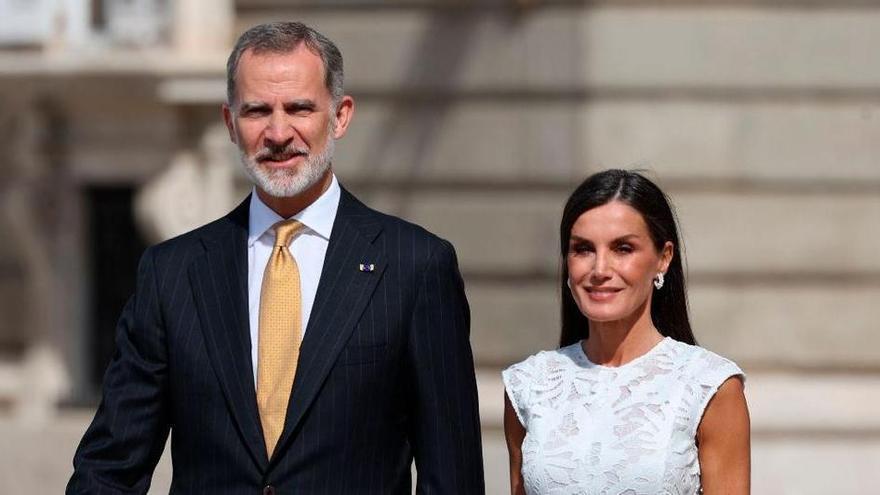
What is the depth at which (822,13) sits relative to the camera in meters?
9.91

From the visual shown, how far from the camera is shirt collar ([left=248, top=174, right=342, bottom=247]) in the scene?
456 cm

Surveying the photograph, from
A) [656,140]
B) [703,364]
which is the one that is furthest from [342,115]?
[656,140]

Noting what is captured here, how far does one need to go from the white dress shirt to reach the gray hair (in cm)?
25

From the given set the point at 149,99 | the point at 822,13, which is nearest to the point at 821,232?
the point at 822,13

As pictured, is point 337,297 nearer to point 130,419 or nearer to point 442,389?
point 442,389

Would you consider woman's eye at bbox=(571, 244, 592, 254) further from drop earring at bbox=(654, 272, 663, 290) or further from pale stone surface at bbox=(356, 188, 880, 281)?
pale stone surface at bbox=(356, 188, 880, 281)

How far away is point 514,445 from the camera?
4770mm

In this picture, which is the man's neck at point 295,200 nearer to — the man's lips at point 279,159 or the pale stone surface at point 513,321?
the man's lips at point 279,159

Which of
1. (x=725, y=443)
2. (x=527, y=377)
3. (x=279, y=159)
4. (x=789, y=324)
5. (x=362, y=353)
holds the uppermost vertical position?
(x=279, y=159)

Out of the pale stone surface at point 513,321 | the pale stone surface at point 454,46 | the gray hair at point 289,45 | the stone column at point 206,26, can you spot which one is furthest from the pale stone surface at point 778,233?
the gray hair at point 289,45

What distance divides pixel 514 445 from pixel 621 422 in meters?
0.33

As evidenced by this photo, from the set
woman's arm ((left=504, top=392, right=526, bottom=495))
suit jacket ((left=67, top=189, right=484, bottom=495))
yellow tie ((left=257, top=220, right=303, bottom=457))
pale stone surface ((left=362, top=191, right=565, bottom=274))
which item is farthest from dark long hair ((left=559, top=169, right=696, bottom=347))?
pale stone surface ((left=362, top=191, right=565, bottom=274))

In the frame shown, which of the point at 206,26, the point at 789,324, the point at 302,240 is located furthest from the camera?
the point at 206,26

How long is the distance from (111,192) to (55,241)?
1.45ft
